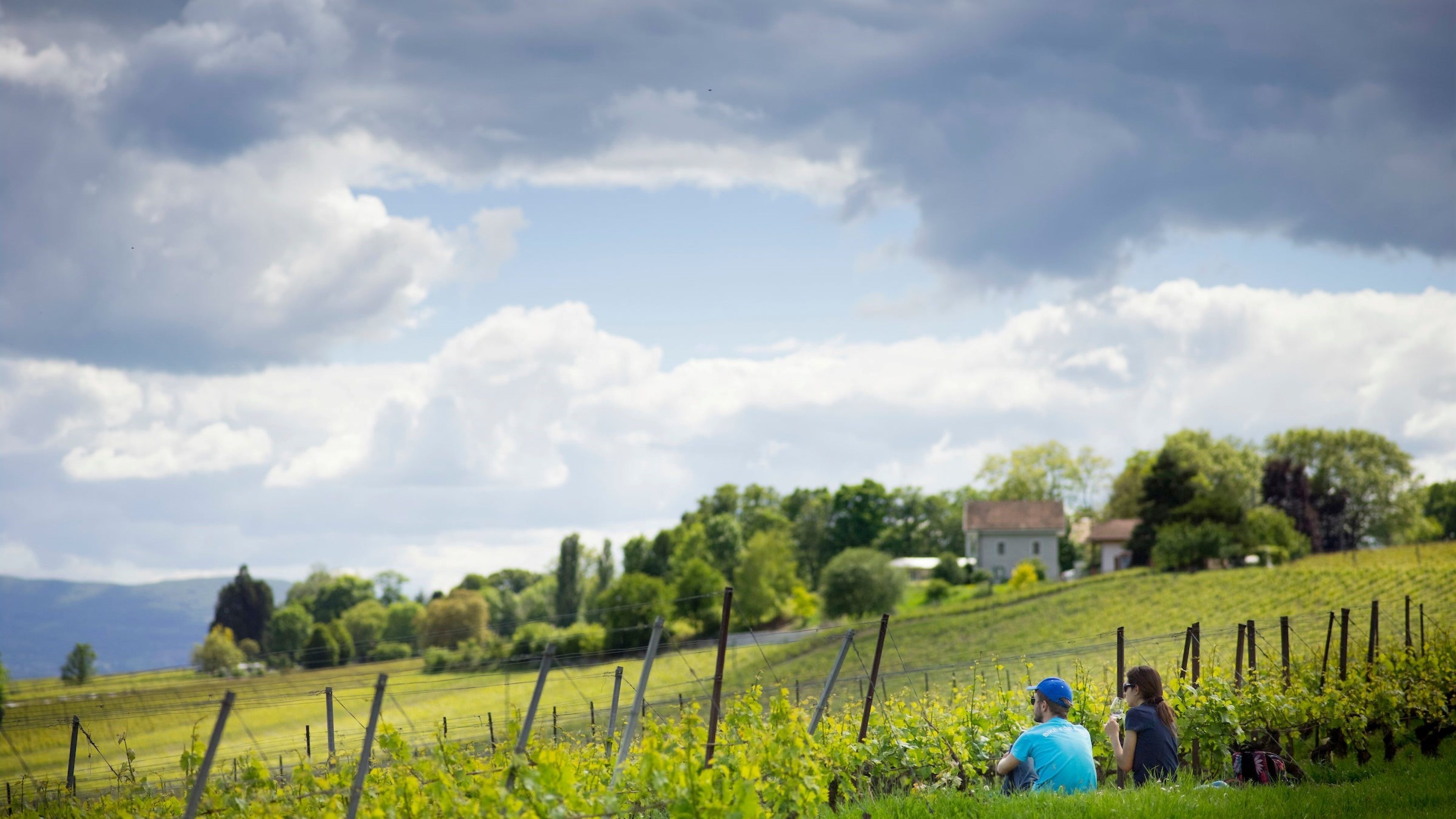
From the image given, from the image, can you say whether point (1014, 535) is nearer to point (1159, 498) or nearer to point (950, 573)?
point (950, 573)

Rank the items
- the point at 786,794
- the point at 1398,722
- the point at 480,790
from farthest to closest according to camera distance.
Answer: the point at 1398,722
the point at 786,794
the point at 480,790

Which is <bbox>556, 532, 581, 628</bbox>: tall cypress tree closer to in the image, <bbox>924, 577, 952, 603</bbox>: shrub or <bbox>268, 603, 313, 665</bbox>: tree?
<bbox>268, 603, 313, 665</bbox>: tree

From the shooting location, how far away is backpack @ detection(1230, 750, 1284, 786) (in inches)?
306

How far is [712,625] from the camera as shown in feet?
207

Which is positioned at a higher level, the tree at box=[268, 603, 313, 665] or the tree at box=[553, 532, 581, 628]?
the tree at box=[553, 532, 581, 628]

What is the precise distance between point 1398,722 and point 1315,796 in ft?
12.8

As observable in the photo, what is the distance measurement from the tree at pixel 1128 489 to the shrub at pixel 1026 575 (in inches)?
341

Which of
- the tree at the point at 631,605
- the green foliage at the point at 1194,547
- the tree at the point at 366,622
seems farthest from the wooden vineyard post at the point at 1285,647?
the tree at the point at 366,622

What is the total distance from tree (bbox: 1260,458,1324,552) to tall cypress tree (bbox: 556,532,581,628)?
162 feet

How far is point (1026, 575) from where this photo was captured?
62.9 meters

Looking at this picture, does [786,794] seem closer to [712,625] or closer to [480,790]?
[480,790]

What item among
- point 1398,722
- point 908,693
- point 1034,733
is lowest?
point 908,693

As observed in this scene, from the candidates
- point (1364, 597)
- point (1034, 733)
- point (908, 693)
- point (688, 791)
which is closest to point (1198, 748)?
point (1034, 733)

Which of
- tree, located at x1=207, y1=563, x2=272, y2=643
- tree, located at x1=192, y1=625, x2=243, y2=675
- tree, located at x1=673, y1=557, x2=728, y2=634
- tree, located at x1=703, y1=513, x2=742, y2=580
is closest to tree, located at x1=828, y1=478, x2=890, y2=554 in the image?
tree, located at x1=703, y1=513, x2=742, y2=580
